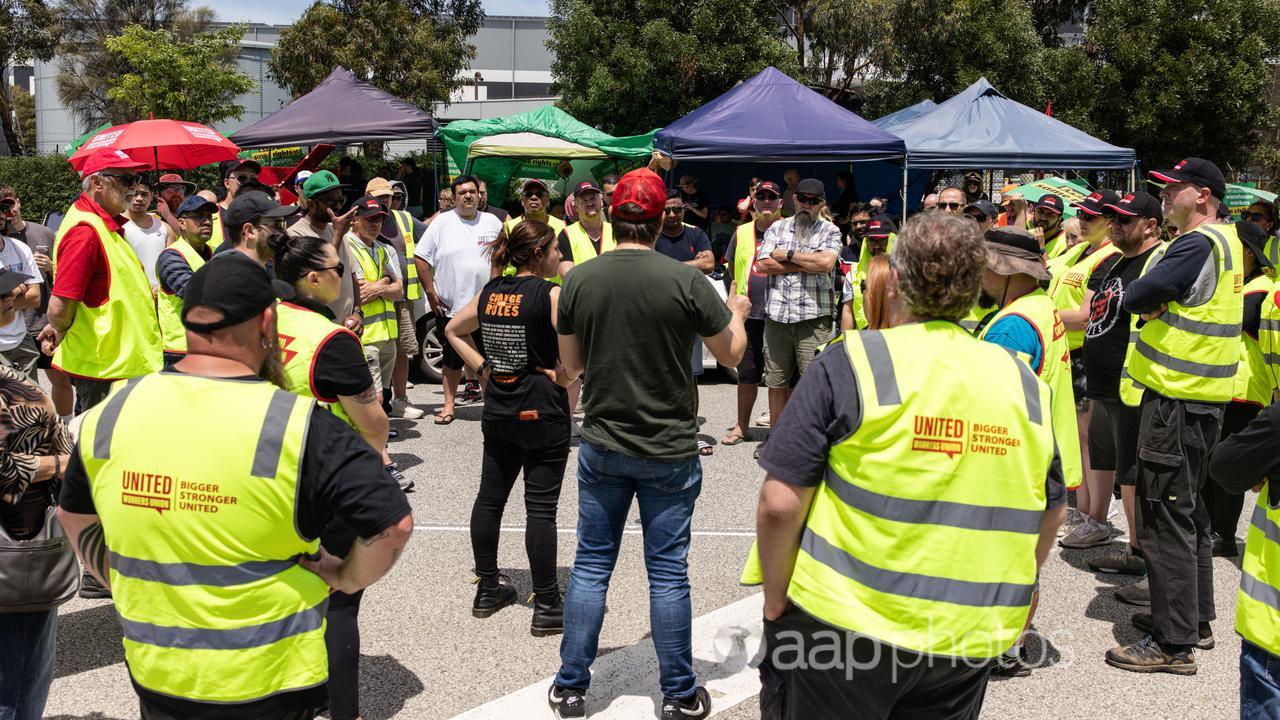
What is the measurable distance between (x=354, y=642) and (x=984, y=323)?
2.78 metres

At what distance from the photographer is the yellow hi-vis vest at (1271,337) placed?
545 cm

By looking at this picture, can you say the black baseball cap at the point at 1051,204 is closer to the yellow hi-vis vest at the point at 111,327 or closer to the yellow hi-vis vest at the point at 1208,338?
the yellow hi-vis vest at the point at 1208,338

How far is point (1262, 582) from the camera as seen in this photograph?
264 centimetres

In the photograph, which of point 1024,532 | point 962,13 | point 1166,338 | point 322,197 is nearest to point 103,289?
point 322,197

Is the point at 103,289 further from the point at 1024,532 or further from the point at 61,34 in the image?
the point at 61,34

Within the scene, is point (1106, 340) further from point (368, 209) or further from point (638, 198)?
point (368, 209)

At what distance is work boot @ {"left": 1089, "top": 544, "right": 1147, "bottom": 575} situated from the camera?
5320 mm

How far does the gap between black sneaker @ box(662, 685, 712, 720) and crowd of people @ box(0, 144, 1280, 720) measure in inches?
0.5

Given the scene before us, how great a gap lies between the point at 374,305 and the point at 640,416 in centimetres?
433

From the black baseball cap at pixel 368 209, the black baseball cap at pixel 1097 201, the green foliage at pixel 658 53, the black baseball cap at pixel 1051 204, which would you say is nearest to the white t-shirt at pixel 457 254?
the black baseball cap at pixel 368 209

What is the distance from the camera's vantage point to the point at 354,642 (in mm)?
3512

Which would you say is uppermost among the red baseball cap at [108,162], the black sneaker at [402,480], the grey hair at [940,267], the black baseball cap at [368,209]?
the red baseball cap at [108,162]

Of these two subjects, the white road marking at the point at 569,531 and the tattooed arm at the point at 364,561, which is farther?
the white road marking at the point at 569,531

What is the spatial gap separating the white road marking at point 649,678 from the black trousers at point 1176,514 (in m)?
1.71
